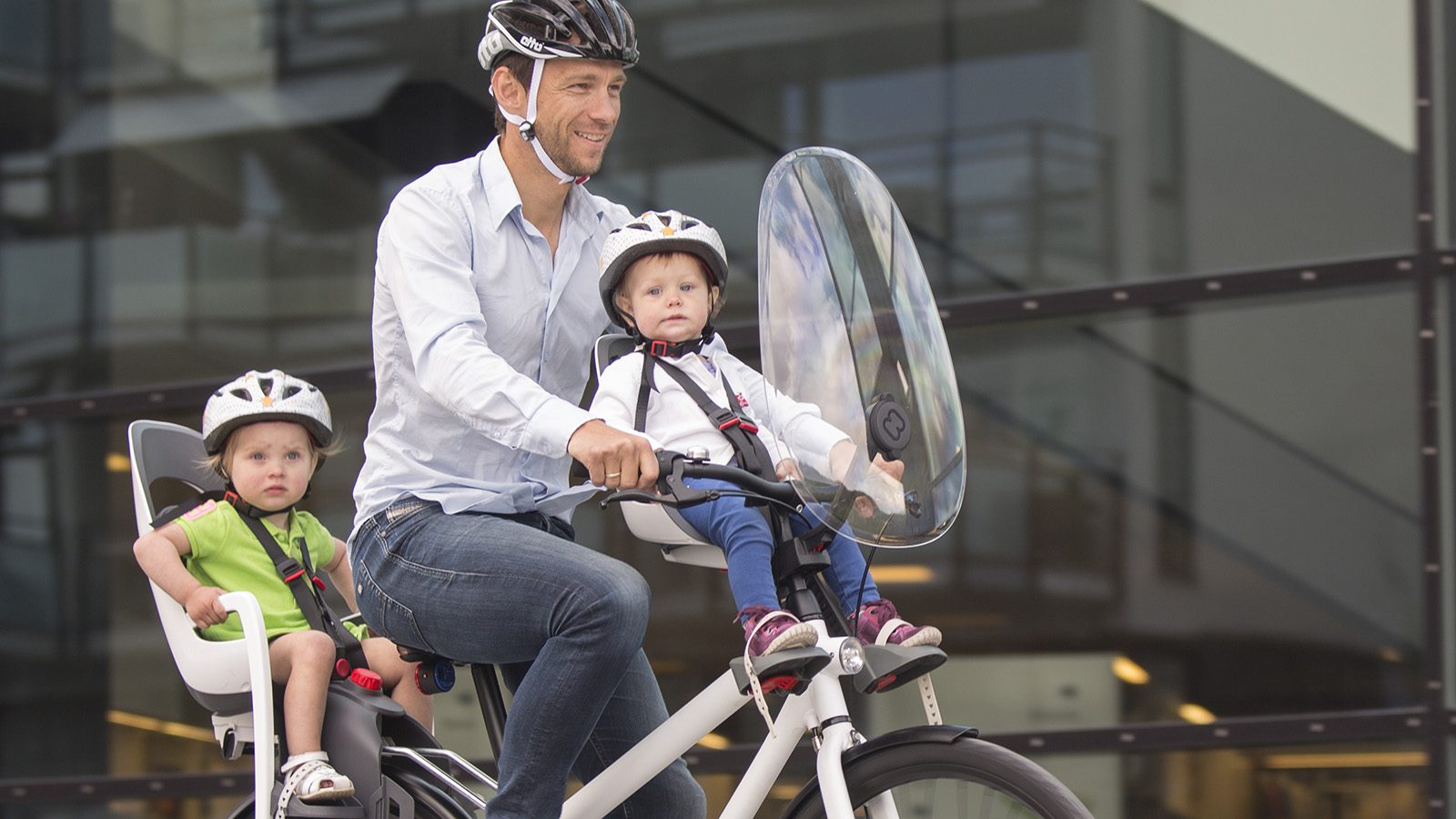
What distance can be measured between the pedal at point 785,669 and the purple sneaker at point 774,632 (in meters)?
0.01

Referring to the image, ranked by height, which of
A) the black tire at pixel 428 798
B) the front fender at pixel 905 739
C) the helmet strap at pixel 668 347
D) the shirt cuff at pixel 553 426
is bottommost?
the black tire at pixel 428 798

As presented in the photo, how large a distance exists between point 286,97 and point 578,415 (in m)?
4.79

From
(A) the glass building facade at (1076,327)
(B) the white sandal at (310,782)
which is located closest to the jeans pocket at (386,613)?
(B) the white sandal at (310,782)

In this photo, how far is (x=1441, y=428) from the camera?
5.56 m

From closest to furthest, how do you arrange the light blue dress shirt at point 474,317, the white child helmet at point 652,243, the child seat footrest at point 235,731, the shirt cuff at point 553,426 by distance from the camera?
the shirt cuff at point 553,426 → the white child helmet at point 652,243 → the light blue dress shirt at point 474,317 → the child seat footrest at point 235,731

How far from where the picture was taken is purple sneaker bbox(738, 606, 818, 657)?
2773 millimetres

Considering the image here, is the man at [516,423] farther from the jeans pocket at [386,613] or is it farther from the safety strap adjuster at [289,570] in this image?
the safety strap adjuster at [289,570]

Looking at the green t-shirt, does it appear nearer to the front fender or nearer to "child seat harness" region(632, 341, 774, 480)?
"child seat harness" region(632, 341, 774, 480)

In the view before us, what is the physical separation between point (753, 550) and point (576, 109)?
0.89 m

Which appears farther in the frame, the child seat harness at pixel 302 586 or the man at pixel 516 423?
the child seat harness at pixel 302 586

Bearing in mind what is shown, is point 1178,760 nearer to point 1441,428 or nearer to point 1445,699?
point 1445,699

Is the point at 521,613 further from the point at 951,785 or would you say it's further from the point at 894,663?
the point at 951,785

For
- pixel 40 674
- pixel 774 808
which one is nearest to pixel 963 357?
pixel 774 808

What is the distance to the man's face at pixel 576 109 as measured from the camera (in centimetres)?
326
